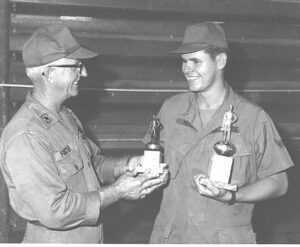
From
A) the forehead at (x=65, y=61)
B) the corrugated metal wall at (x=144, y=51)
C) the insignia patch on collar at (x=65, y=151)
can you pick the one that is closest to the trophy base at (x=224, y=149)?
the insignia patch on collar at (x=65, y=151)

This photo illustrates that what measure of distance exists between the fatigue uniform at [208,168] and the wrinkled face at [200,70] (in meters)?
0.17

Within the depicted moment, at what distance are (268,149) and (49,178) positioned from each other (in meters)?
1.34

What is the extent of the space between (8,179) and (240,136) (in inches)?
55.6

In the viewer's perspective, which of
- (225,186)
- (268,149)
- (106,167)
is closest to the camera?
(225,186)

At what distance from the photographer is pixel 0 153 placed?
2414 millimetres

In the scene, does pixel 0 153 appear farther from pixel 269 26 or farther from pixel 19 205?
pixel 269 26

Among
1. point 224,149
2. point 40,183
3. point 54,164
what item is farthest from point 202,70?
point 40,183

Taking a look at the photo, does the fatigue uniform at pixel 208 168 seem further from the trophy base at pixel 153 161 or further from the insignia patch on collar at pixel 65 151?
the insignia patch on collar at pixel 65 151

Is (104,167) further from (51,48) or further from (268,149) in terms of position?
(268,149)

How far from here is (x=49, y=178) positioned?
7.38 ft

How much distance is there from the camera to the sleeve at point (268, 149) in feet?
8.59

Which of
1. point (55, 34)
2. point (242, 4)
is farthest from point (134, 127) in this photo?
point (55, 34)

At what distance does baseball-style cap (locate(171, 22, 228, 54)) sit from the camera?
271 centimetres

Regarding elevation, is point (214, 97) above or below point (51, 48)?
below
